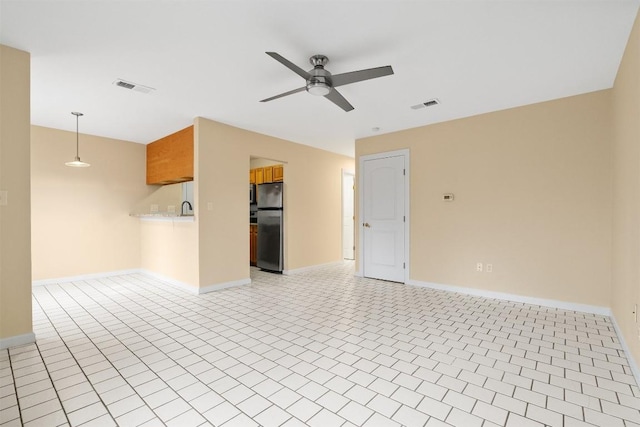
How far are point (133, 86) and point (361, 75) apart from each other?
259cm

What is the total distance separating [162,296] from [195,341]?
1.86 metres

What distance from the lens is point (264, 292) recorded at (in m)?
4.42

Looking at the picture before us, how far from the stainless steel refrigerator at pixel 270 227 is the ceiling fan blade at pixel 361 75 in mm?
3337

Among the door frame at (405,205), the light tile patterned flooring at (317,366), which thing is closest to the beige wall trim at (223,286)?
the light tile patterned flooring at (317,366)

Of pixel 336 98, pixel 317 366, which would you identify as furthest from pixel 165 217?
pixel 317 366

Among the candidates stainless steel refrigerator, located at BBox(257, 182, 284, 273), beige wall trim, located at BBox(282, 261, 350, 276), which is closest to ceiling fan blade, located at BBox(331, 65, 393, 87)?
stainless steel refrigerator, located at BBox(257, 182, 284, 273)

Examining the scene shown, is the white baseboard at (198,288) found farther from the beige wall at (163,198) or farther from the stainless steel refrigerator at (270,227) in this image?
the beige wall at (163,198)

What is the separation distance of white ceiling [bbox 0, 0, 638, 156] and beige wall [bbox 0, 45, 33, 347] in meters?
0.25

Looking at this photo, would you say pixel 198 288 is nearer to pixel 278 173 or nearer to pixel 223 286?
pixel 223 286

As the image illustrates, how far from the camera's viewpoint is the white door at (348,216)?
7.23 m

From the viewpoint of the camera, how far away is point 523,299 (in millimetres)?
3818

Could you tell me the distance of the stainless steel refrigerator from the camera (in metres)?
5.70

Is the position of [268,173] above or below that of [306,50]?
below

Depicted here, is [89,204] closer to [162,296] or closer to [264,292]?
[162,296]
